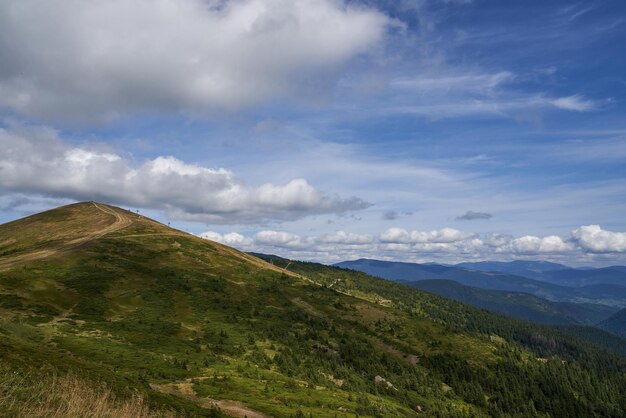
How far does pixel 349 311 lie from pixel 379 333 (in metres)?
17.2

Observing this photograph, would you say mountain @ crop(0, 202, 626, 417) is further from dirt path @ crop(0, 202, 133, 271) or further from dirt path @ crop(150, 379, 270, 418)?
dirt path @ crop(0, 202, 133, 271)

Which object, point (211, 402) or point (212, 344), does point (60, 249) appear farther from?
point (211, 402)

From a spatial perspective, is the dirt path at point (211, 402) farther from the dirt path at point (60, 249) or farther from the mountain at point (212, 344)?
the dirt path at point (60, 249)

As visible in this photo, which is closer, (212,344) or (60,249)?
(212,344)

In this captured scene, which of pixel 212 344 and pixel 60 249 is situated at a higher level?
pixel 60 249

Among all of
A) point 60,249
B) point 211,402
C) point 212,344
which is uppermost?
point 60,249

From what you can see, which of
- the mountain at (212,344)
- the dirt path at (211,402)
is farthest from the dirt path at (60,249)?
the dirt path at (211,402)

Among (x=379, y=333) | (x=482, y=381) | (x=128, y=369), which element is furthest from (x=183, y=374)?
(x=482, y=381)

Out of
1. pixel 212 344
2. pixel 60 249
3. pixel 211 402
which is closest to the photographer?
pixel 211 402

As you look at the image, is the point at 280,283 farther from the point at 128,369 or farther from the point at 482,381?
the point at 128,369

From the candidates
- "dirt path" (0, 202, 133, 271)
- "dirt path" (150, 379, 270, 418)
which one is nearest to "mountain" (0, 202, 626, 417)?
"dirt path" (150, 379, 270, 418)

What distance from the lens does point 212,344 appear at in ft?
290

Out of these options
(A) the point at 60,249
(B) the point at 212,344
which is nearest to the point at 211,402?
(B) the point at 212,344

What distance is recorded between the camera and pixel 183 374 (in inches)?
2338
